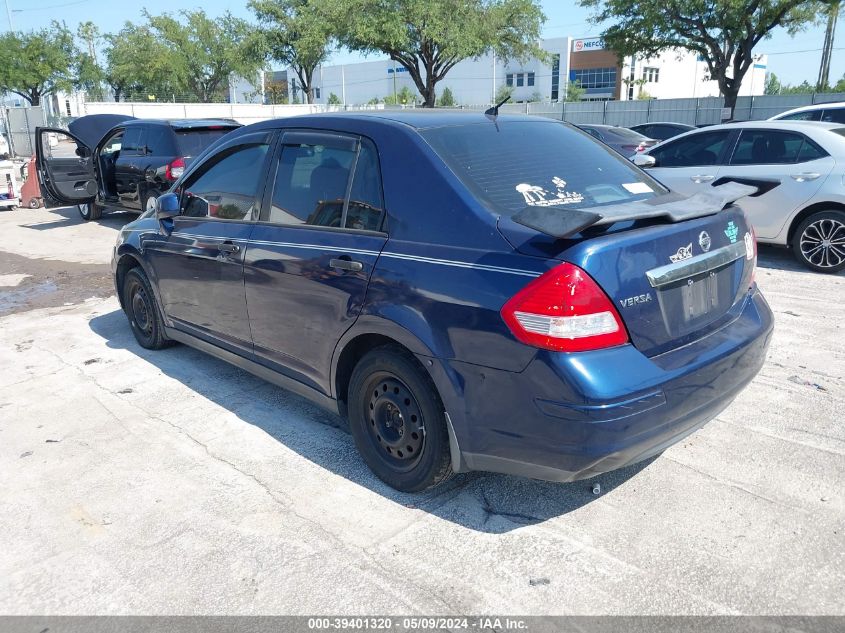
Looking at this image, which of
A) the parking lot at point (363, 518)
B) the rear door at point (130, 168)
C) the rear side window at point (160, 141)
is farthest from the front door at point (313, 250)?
the rear door at point (130, 168)

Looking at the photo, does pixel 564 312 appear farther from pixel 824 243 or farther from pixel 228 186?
pixel 824 243

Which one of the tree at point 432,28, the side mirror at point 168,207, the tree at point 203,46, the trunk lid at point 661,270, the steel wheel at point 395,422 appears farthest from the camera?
the tree at point 203,46

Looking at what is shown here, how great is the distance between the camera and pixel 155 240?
5051 millimetres

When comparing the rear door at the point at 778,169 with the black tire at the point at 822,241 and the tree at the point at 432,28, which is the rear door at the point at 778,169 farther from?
the tree at the point at 432,28

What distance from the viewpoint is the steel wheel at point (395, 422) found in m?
3.23

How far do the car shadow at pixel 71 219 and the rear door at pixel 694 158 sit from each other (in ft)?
30.9

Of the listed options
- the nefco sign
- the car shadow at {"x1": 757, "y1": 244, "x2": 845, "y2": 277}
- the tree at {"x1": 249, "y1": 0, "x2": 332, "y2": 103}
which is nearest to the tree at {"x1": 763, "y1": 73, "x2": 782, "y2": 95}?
the nefco sign

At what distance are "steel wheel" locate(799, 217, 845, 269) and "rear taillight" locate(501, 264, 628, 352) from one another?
5.98 metres

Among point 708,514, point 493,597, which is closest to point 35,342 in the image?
point 493,597

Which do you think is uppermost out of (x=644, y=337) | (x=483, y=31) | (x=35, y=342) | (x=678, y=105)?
(x=483, y=31)

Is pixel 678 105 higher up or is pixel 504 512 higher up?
pixel 678 105

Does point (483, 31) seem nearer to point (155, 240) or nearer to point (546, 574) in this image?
point (155, 240)

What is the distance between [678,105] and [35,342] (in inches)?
1245

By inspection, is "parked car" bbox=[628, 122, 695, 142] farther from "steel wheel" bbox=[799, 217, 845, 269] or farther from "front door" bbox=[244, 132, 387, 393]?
"front door" bbox=[244, 132, 387, 393]
